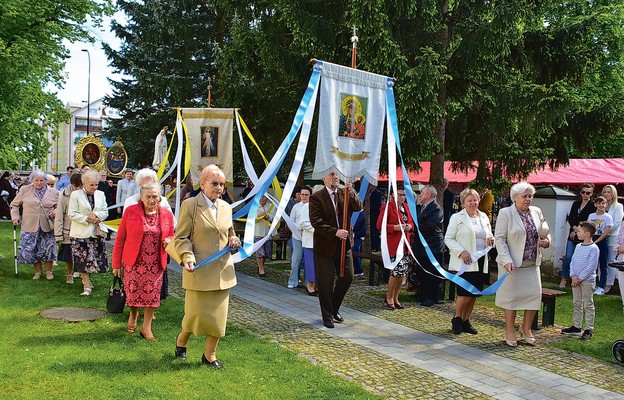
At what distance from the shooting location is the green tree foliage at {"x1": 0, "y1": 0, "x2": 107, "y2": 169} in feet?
56.5

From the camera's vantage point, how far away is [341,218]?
833cm

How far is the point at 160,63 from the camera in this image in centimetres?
2514

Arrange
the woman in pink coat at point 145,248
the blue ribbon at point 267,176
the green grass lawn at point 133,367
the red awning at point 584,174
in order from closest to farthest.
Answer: the green grass lawn at point 133,367
the blue ribbon at point 267,176
the woman in pink coat at point 145,248
the red awning at point 584,174

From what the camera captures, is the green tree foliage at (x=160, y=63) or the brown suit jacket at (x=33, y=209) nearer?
the brown suit jacket at (x=33, y=209)

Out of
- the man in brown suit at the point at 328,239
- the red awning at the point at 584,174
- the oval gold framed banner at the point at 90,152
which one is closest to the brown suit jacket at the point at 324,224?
the man in brown suit at the point at 328,239

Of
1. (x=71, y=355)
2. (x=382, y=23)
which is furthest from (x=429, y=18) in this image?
(x=71, y=355)

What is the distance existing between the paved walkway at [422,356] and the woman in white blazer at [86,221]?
225 centimetres

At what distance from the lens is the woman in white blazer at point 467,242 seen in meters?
7.98

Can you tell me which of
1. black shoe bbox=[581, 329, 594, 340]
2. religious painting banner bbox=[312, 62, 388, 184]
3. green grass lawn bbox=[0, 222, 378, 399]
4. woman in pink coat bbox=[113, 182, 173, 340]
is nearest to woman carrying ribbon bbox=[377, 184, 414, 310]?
religious painting banner bbox=[312, 62, 388, 184]

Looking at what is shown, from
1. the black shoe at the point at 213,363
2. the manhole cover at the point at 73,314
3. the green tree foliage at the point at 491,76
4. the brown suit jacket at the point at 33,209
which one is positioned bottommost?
the manhole cover at the point at 73,314

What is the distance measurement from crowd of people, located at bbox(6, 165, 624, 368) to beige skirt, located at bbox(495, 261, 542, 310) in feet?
0.04

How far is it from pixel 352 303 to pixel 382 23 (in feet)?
17.7

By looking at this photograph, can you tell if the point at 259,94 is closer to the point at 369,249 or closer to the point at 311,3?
the point at 311,3

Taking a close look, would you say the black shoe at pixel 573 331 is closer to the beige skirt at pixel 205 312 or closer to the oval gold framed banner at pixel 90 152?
the beige skirt at pixel 205 312
